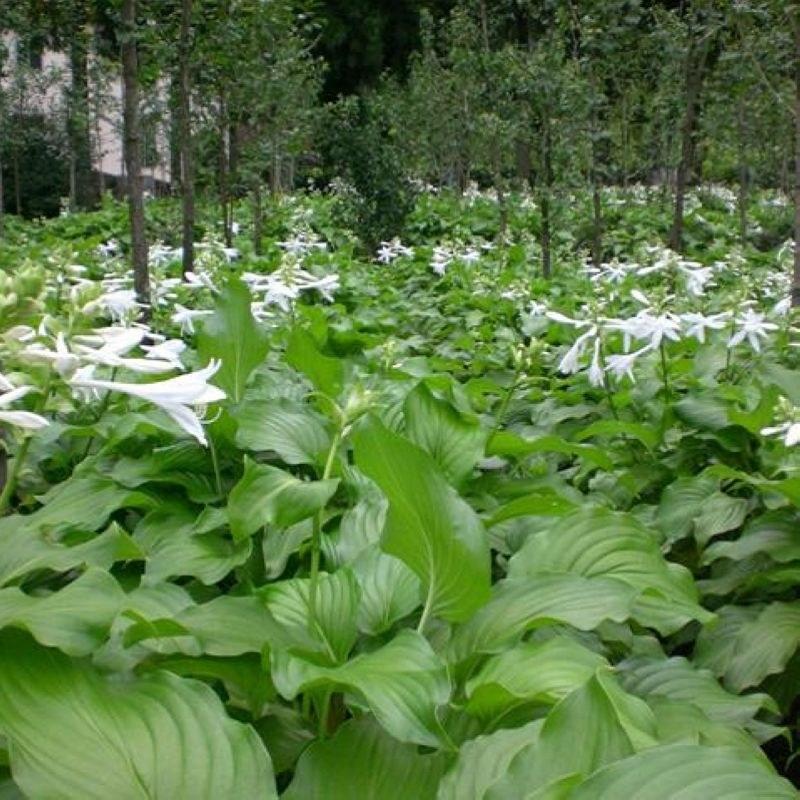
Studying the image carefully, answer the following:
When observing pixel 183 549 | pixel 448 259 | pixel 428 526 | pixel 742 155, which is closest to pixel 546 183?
pixel 448 259

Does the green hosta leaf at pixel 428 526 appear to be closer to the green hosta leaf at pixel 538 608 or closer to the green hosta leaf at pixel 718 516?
the green hosta leaf at pixel 538 608

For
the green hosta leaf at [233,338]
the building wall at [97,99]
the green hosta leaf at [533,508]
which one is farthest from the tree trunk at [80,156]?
the green hosta leaf at [533,508]

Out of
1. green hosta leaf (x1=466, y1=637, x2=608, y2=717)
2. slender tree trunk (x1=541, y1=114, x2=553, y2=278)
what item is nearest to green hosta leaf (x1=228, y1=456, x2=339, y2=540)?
green hosta leaf (x1=466, y1=637, x2=608, y2=717)

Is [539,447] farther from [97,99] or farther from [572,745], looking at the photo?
[97,99]

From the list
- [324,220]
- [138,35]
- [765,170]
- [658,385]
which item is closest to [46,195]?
[324,220]

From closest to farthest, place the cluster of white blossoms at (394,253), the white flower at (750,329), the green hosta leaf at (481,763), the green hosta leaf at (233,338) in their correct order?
the green hosta leaf at (481,763) → the green hosta leaf at (233,338) → the white flower at (750,329) → the cluster of white blossoms at (394,253)

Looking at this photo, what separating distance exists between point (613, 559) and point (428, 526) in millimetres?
546

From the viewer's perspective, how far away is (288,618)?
1822 millimetres

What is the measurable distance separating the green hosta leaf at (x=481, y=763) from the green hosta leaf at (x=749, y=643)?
3.06ft

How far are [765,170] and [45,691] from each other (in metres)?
18.1

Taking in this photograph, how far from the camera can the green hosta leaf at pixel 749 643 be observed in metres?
2.18

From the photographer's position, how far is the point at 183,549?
222 cm

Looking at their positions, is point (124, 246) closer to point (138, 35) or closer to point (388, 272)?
point (388, 272)

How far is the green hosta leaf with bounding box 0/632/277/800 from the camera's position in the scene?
1.25m
